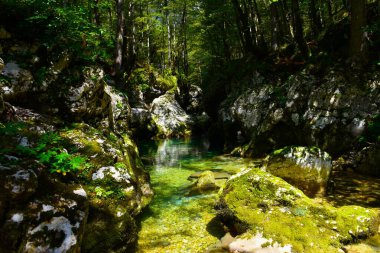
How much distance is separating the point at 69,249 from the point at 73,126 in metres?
4.19

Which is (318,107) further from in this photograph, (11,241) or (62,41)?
(11,241)

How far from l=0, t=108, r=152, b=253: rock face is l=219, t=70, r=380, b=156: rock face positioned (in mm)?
9599

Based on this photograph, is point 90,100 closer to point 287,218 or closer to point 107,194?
point 107,194

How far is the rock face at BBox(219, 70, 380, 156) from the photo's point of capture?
12.8 m

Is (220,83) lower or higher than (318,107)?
higher

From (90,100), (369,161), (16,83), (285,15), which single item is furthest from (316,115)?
(16,83)

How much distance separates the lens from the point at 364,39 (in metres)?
14.0

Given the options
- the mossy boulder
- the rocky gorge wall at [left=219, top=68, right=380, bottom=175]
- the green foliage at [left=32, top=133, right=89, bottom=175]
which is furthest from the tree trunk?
the green foliage at [left=32, top=133, right=89, bottom=175]

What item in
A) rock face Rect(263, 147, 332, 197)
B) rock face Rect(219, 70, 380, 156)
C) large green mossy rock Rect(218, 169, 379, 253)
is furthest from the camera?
rock face Rect(219, 70, 380, 156)

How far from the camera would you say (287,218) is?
269 inches

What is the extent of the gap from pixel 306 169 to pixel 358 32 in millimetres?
8473

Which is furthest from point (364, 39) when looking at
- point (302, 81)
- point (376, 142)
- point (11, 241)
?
point (11, 241)

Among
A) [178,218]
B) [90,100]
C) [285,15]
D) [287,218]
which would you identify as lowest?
[178,218]

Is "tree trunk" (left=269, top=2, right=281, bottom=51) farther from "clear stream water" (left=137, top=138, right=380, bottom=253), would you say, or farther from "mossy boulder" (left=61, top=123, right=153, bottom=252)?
"mossy boulder" (left=61, top=123, right=153, bottom=252)
